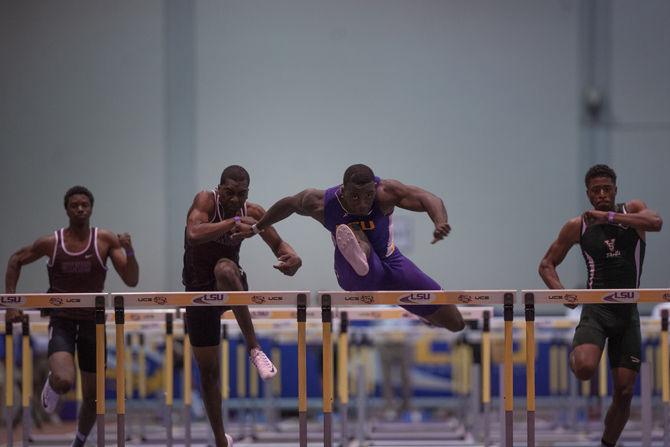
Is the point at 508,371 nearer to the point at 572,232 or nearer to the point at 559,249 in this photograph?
the point at 559,249

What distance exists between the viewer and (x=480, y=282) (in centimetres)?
1400

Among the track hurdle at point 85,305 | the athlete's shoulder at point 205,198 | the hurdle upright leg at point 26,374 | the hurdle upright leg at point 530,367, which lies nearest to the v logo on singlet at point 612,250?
the hurdle upright leg at point 530,367

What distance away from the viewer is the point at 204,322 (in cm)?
681

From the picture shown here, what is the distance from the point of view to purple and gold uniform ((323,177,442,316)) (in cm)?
641

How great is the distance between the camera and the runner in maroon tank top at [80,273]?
7.37m

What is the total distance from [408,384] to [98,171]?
5.73m

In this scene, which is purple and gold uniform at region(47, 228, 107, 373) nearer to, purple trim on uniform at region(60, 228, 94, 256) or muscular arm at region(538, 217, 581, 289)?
purple trim on uniform at region(60, 228, 94, 256)

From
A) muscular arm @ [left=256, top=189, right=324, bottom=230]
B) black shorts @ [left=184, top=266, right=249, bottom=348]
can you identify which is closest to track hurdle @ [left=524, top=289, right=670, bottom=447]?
muscular arm @ [left=256, top=189, right=324, bottom=230]

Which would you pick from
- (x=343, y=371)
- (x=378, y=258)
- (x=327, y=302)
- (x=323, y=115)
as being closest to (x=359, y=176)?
(x=378, y=258)

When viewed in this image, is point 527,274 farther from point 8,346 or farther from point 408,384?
point 8,346

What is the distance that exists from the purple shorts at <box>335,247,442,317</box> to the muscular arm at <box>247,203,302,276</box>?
33 cm

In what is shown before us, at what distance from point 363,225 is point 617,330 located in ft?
6.77

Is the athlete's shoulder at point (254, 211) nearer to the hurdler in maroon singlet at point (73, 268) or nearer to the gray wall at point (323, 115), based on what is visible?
the hurdler in maroon singlet at point (73, 268)

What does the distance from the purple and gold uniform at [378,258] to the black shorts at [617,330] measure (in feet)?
3.92
